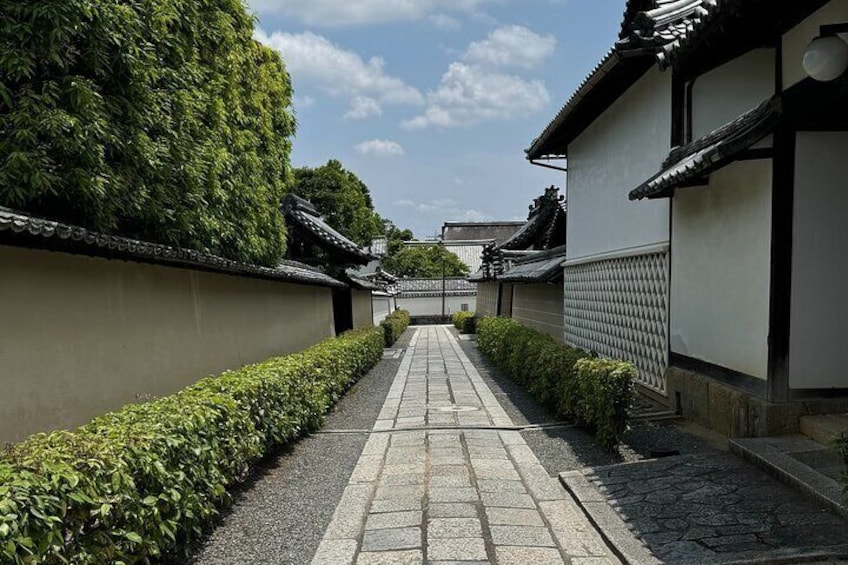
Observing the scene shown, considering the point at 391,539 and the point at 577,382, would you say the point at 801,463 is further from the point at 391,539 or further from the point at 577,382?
the point at 391,539

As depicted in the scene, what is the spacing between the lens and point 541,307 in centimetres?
1934

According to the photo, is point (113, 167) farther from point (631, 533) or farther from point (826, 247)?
point (826, 247)

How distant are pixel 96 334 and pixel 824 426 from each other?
6.64 metres

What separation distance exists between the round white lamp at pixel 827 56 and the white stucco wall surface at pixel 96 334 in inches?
244

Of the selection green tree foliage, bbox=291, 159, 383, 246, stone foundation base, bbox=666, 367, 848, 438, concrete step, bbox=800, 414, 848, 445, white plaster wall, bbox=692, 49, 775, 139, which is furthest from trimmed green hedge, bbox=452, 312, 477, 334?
concrete step, bbox=800, 414, 848, 445

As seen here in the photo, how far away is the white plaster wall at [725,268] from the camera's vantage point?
19.7 ft

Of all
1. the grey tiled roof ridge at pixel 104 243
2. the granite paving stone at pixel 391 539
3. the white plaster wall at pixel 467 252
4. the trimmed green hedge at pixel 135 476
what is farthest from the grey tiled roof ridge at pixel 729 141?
the white plaster wall at pixel 467 252

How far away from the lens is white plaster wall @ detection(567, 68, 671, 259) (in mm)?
9086

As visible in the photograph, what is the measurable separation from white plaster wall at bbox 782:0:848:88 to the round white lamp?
0.63 meters

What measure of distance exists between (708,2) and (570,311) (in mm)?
10260

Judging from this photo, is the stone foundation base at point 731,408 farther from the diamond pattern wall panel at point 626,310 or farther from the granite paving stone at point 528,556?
the granite paving stone at point 528,556

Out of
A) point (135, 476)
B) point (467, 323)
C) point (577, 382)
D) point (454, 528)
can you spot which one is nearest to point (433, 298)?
point (467, 323)

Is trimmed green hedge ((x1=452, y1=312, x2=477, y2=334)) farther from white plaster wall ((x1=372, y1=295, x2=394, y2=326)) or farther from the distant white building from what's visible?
the distant white building

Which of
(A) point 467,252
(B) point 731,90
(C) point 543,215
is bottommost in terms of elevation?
(B) point 731,90
